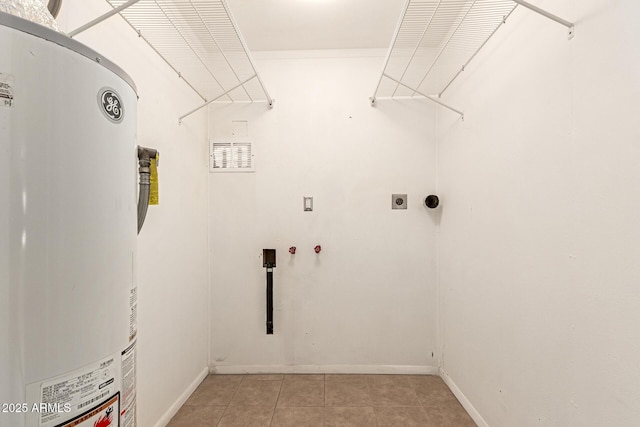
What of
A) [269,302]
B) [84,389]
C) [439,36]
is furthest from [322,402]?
[439,36]

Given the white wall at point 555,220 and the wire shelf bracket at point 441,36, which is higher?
the wire shelf bracket at point 441,36

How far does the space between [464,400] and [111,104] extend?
7.37 feet

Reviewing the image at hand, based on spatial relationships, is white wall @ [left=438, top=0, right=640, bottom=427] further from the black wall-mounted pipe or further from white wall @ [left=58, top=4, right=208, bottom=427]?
white wall @ [left=58, top=4, right=208, bottom=427]

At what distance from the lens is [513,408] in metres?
1.27

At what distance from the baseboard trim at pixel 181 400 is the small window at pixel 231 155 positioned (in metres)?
1.54

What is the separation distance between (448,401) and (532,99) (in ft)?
5.94

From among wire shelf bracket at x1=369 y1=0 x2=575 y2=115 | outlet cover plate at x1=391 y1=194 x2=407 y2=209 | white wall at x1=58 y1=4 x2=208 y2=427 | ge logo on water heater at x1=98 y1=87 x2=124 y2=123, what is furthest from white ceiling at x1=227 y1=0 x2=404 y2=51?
ge logo on water heater at x1=98 y1=87 x2=124 y2=123

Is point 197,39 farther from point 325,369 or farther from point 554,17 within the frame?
point 325,369

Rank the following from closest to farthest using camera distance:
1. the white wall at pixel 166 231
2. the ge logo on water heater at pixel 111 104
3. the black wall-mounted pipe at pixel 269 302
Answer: the ge logo on water heater at pixel 111 104 → the white wall at pixel 166 231 → the black wall-mounted pipe at pixel 269 302

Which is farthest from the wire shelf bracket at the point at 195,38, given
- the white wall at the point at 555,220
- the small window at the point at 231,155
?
the white wall at the point at 555,220

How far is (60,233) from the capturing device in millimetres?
483

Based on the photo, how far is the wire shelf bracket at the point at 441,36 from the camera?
48.8 inches

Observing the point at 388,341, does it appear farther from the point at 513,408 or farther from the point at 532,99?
the point at 532,99

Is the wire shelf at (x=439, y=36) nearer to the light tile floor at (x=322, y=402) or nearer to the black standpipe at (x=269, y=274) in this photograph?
the black standpipe at (x=269, y=274)
